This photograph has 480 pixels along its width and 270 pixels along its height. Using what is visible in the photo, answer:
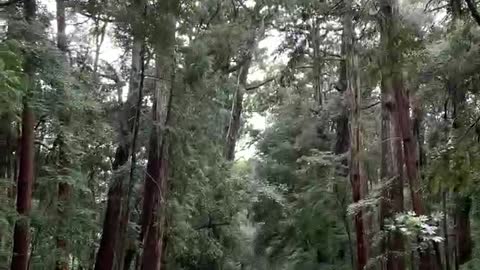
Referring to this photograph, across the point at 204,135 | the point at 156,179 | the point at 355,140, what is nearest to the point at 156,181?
the point at 156,179

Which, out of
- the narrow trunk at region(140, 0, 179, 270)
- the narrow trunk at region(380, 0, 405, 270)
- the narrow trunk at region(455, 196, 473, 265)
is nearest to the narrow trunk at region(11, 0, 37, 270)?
the narrow trunk at region(140, 0, 179, 270)

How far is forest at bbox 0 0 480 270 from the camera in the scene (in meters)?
5.91

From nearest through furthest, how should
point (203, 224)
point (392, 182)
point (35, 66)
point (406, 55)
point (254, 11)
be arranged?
point (406, 55) → point (35, 66) → point (392, 182) → point (254, 11) → point (203, 224)

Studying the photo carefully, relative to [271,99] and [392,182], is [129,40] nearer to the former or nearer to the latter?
[392,182]

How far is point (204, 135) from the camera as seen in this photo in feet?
31.3

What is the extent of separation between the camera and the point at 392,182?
8.85 meters

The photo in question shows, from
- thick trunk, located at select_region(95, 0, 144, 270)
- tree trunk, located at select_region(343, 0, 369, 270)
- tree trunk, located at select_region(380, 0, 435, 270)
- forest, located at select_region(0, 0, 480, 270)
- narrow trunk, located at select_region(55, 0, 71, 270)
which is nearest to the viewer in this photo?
forest, located at select_region(0, 0, 480, 270)

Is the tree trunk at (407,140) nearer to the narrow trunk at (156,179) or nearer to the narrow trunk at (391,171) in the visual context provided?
the narrow trunk at (391,171)

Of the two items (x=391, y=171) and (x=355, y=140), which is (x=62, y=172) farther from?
(x=391, y=171)

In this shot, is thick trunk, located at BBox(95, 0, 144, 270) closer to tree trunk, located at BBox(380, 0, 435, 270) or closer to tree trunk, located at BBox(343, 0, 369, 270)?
tree trunk, located at BBox(343, 0, 369, 270)

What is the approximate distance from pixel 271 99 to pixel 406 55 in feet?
37.1

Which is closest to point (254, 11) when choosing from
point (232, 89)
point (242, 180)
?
point (232, 89)

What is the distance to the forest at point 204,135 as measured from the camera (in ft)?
19.4

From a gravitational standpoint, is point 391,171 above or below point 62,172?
above
